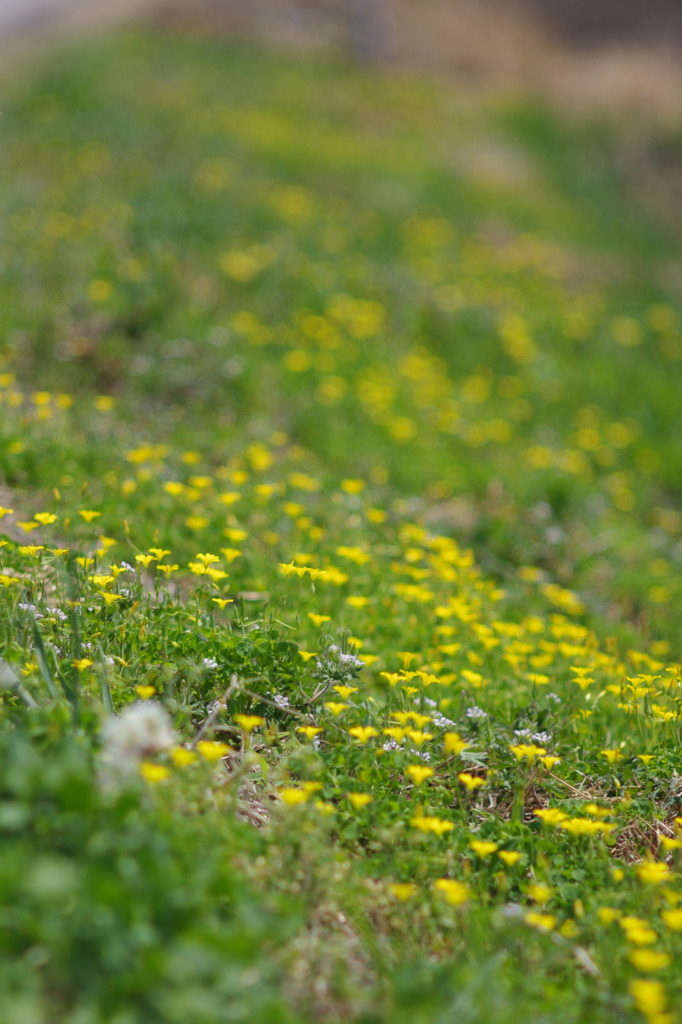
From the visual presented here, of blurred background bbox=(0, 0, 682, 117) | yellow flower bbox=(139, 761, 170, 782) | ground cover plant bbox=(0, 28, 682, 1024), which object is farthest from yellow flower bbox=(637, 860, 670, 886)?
blurred background bbox=(0, 0, 682, 117)

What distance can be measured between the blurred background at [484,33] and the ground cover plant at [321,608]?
32.5 feet

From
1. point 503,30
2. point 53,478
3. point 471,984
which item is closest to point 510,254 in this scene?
point 53,478

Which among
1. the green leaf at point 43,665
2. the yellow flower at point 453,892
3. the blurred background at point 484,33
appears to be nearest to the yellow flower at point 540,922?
the yellow flower at point 453,892

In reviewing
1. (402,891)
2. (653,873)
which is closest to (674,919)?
(653,873)

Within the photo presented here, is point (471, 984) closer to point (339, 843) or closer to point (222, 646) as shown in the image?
point (339, 843)

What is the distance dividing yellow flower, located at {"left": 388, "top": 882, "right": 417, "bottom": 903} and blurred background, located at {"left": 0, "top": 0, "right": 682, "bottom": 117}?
1771cm

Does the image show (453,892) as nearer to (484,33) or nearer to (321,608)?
(321,608)

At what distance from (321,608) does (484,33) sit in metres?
21.8

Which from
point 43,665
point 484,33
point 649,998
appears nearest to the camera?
point 649,998

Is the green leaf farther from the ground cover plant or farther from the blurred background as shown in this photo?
the blurred background

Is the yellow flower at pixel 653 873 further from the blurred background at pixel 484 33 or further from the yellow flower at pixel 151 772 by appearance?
the blurred background at pixel 484 33

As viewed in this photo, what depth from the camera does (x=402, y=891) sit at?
1.92 meters

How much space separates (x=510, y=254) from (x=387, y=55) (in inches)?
465

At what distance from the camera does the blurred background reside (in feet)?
57.9
